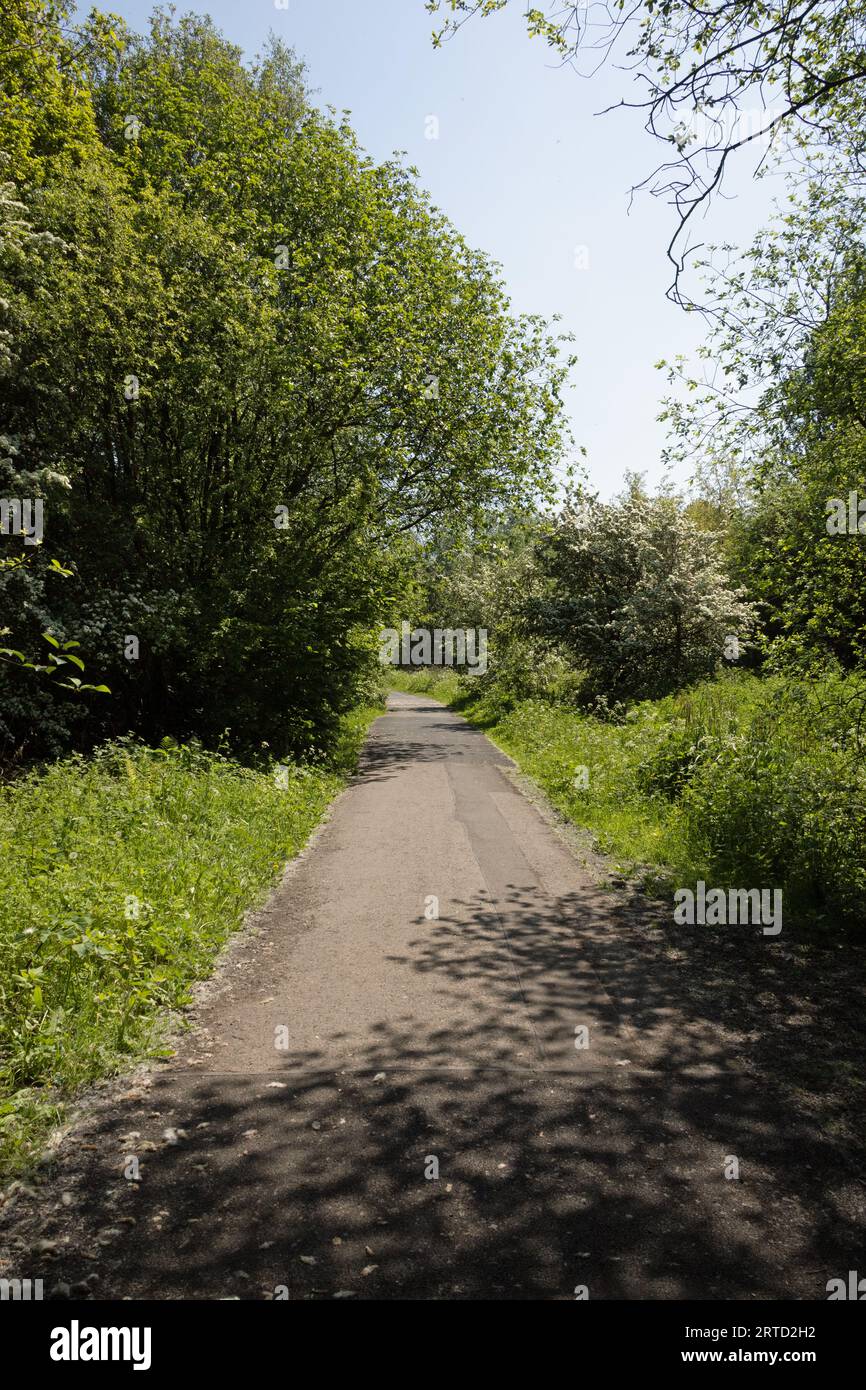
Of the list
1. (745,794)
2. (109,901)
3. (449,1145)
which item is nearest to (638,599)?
(745,794)

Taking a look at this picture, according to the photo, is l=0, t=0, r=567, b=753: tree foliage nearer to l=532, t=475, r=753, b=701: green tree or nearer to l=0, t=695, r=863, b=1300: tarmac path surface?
l=532, t=475, r=753, b=701: green tree

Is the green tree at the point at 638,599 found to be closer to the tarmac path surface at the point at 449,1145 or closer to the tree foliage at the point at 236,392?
the tree foliage at the point at 236,392

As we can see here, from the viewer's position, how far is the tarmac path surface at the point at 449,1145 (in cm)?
346

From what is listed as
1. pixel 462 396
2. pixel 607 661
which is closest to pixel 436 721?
pixel 607 661

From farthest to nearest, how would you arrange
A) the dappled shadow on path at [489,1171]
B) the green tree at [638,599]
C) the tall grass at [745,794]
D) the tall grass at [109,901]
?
the green tree at [638,599] < the tall grass at [745,794] < the tall grass at [109,901] < the dappled shadow on path at [489,1171]

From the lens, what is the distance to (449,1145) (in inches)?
172

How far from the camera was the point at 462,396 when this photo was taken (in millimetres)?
19875

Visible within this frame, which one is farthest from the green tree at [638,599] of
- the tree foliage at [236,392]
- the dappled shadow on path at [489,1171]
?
the dappled shadow on path at [489,1171]

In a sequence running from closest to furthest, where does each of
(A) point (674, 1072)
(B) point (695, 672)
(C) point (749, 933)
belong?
1. (A) point (674, 1072)
2. (C) point (749, 933)
3. (B) point (695, 672)

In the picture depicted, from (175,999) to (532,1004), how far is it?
262 centimetres

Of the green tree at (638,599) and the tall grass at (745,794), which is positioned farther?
the green tree at (638,599)

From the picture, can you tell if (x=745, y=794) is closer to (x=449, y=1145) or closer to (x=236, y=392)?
(x=449, y=1145)

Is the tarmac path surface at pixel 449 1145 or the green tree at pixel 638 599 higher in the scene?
the green tree at pixel 638 599
